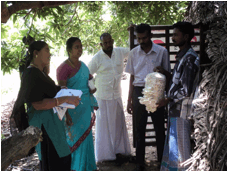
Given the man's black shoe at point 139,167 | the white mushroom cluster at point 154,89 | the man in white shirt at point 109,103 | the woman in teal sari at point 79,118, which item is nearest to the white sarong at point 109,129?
the man in white shirt at point 109,103

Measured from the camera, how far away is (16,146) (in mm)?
2035

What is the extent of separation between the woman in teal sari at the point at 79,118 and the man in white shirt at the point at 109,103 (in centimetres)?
51

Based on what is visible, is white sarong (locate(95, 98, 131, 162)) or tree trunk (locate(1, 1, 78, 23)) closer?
tree trunk (locate(1, 1, 78, 23))

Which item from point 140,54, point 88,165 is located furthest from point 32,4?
point 88,165

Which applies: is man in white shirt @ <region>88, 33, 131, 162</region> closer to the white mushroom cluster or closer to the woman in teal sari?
the woman in teal sari

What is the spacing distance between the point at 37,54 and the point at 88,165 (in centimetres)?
189

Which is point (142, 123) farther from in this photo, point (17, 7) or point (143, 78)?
point (17, 7)

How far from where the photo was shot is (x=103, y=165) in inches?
173

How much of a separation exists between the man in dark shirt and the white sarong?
133cm

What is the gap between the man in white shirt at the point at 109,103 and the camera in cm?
445

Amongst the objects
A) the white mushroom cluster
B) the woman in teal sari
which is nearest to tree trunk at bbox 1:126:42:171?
the white mushroom cluster

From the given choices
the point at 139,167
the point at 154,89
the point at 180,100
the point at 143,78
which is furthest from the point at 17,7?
the point at 139,167

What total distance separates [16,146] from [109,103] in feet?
8.42

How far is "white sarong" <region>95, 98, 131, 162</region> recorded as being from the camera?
4527 mm
